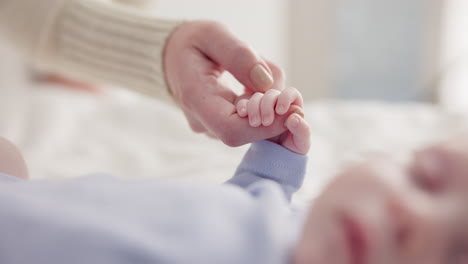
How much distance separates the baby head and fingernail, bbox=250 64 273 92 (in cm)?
26

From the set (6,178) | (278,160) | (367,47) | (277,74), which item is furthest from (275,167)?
(367,47)

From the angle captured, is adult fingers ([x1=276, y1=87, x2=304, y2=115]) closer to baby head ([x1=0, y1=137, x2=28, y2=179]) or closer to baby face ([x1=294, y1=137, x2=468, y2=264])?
baby face ([x1=294, y1=137, x2=468, y2=264])

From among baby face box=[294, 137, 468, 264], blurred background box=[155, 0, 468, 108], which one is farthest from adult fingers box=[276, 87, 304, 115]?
blurred background box=[155, 0, 468, 108]

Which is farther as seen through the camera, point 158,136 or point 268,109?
point 158,136

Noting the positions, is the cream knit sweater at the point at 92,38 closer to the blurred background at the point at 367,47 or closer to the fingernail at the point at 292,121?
the fingernail at the point at 292,121

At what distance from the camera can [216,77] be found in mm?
622

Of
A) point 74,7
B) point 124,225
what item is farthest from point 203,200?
point 74,7

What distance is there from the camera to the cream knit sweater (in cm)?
76

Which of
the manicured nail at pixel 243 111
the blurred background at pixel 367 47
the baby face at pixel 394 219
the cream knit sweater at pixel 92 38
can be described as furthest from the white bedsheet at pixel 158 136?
the blurred background at pixel 367 47

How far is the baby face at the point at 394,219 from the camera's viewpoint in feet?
1.20

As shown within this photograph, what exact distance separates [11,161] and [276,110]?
0.28 metres

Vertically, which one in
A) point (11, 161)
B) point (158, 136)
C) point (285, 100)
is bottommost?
point (158, 136)

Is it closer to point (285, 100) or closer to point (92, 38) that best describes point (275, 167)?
point (285, 100)

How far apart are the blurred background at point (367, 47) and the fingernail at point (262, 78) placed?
4.46 ft
